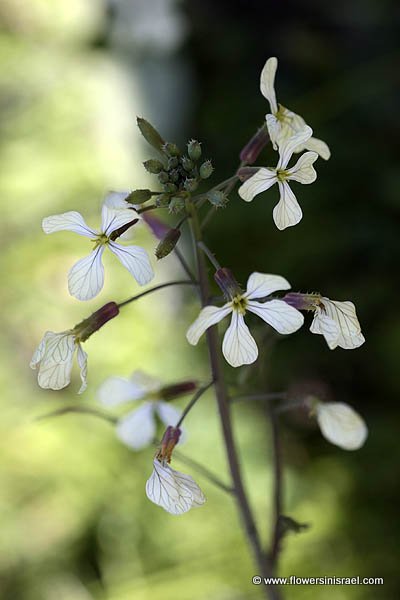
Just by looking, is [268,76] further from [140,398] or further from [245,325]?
[140,398]

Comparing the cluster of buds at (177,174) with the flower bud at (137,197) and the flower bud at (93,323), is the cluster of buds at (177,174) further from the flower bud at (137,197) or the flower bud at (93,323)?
the flower bud at (93,323)

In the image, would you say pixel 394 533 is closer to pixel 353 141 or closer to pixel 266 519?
pixel 266 519

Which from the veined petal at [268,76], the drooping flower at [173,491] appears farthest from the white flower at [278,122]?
the drooping flower at [173,491]

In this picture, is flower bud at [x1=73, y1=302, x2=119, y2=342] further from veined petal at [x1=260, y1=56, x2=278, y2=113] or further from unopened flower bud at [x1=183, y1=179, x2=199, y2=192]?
veined petal at [x1=260, y1=56, x2=278, y2=113]

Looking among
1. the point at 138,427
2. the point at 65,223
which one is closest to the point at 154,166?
the point at 65,223

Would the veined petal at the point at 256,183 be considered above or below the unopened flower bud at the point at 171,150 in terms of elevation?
below

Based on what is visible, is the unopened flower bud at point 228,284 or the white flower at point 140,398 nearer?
the unopened flower bud at point 228,284
